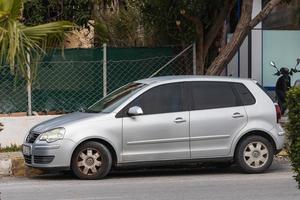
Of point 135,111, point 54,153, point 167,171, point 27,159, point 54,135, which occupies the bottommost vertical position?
point 167,171

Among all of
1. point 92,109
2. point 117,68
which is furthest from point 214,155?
point 117,68

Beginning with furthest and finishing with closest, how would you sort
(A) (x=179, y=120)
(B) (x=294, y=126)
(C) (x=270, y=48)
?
1. (C) (x=270, y=48)
2. (A) (x=179, y=120)
3. (B) (x=294, y=126)

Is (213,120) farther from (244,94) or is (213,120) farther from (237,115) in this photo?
(244,94)

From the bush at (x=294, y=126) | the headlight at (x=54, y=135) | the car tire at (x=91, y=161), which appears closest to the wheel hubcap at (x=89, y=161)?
the car tire at (x=91, y=161)

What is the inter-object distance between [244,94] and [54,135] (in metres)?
3.27

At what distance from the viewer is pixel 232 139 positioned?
36.9ft

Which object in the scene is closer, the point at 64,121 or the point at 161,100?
the point at 64,121

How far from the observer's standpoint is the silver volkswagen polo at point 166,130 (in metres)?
10.8

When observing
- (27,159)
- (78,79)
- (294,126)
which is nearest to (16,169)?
(27,159)

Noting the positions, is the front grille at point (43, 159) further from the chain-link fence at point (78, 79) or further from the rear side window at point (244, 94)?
the chain-link fence at point (78, 79)

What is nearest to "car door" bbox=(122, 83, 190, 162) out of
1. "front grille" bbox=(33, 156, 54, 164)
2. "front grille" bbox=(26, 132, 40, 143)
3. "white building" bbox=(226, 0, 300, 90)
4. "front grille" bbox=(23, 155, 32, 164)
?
"front grille" bbox=(33, 156, 54, 164)

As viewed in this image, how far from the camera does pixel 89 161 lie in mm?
10828

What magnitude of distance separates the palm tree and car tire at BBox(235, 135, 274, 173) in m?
6.52

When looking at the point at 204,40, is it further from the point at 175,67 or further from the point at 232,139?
the point at 232,139
